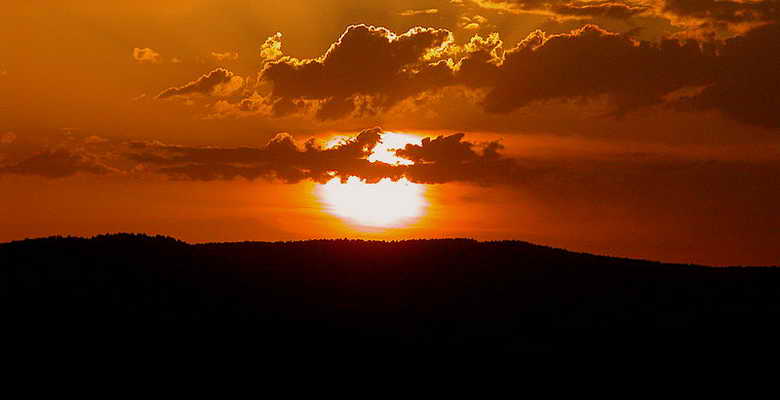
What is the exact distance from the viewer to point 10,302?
2147 inches

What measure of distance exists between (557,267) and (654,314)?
10.6 metres

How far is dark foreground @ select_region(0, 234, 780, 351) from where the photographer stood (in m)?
55.3

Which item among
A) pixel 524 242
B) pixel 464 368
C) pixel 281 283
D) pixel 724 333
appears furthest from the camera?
pixel 524 242

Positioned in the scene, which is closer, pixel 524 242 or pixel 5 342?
pixel 5 342

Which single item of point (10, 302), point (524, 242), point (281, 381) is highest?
point (524, 242)

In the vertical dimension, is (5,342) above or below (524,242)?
below

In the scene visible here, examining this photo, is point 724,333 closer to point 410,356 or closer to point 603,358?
point 603,358

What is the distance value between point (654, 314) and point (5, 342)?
1545 inches

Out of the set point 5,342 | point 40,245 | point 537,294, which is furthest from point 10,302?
point 537,294

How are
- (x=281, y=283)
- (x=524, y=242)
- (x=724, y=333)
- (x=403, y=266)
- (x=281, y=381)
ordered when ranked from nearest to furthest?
(x=281, y=381)
(x=724, y=333)
(x=281, y=283)
(x=403, y=266)
(x=524, y=242)

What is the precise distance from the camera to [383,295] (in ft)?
209

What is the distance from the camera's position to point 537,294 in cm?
6525

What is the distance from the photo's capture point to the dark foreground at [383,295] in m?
55.3

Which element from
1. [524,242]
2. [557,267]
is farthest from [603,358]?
[524,242]
